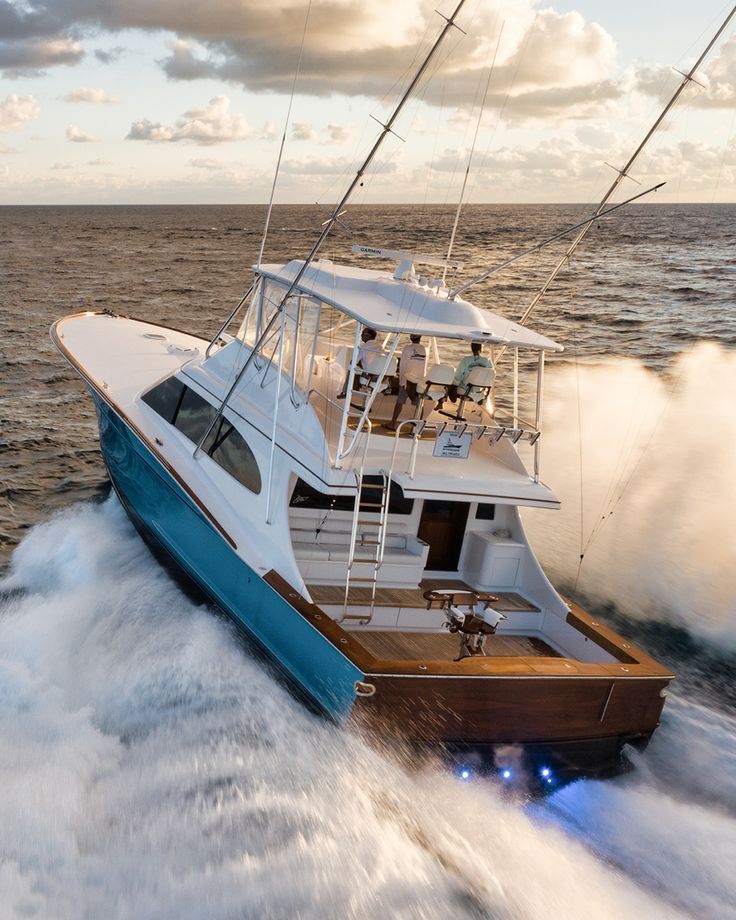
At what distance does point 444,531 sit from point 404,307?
232 cm

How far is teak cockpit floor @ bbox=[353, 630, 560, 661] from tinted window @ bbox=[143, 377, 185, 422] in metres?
3.70

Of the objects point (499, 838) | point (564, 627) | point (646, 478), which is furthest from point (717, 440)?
point (499, 838)

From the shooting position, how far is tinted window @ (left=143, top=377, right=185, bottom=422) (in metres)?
9.41

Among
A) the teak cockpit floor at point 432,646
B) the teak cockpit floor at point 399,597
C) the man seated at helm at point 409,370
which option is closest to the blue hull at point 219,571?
the teak cockpit floor at point 399,597

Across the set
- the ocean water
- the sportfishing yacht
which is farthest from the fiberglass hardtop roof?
the ocean water

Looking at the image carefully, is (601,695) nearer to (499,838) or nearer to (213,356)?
(499,838)

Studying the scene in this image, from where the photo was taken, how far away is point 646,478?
12.6 metres

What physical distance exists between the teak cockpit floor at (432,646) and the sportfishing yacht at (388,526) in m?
0.02

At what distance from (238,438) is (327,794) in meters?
3.69

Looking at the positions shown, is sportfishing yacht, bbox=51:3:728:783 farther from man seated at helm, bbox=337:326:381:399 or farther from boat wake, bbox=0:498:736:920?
boat wake, bbox=0:498:736:920

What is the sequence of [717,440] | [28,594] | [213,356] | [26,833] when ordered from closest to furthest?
[26,833] < [28,594] < [213,356] < [717,440]

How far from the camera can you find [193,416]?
9055mm

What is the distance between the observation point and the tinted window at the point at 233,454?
26.1 ft

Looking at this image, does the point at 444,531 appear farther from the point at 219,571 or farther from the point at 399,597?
the point at 219,571
